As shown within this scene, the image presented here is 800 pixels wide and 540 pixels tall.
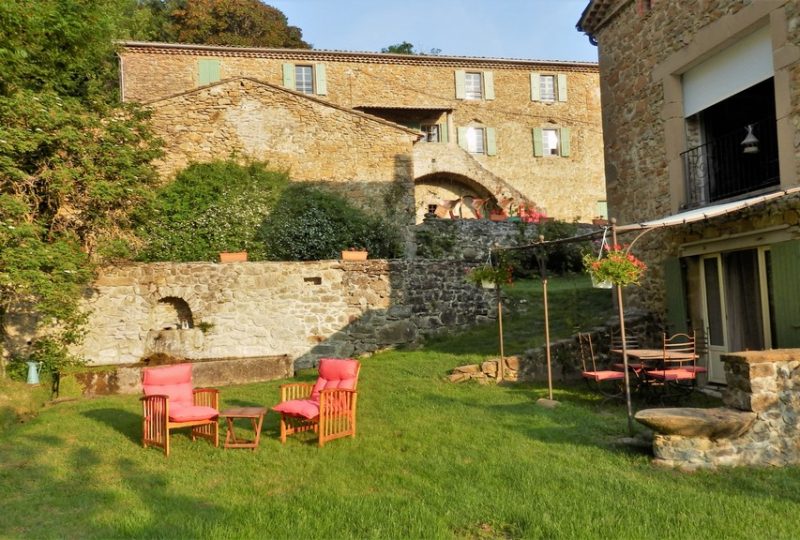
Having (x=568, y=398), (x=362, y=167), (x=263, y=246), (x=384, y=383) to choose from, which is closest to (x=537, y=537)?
(x=568, y=398)

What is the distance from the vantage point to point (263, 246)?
14828 millimetres

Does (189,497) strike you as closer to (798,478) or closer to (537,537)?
(537,537)

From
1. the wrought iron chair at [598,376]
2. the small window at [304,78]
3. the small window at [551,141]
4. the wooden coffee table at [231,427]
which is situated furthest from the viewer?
the small window at [551,141]

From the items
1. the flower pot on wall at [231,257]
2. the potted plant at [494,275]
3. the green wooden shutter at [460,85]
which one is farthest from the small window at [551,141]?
the potted plant at [494,275]

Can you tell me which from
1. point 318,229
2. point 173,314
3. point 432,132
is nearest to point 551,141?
point 432,132

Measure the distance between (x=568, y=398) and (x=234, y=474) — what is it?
4.76 meters

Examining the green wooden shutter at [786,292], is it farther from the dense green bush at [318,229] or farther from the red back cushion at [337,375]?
the dense green bush at [318,229]

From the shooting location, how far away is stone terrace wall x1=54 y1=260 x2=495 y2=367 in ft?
37.7

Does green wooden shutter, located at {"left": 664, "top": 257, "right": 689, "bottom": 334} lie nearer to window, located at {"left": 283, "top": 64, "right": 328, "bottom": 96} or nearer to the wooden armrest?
the wooden armrest

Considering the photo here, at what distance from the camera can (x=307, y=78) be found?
22297 mm

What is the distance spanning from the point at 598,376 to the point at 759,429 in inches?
105

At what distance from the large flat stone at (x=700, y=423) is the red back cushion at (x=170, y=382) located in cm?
504

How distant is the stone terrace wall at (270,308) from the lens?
11.5 metres

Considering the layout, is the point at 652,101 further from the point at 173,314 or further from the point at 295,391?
the point at 173,314
